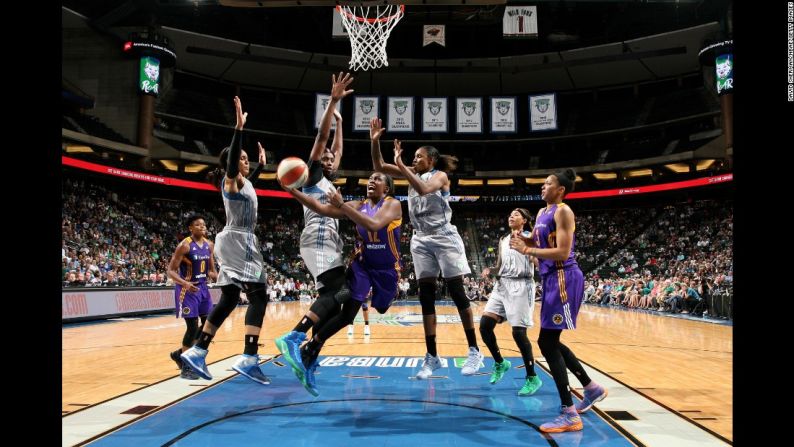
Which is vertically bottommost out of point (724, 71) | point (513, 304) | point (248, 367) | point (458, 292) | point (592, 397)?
point (592, 397)

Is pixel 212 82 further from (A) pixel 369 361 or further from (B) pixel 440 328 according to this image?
(A) pixel 369 361

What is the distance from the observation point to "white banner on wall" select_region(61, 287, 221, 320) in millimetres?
13118

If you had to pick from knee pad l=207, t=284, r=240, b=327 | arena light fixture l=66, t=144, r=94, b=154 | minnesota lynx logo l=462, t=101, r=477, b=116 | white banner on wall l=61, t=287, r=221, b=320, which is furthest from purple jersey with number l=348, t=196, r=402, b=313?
arena light fixture l=66, t=144, r=94, b=154

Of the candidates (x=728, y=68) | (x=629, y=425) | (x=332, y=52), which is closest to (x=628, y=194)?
(x=728, y=68)

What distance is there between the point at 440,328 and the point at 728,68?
2342 centimetres

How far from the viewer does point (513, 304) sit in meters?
5.85

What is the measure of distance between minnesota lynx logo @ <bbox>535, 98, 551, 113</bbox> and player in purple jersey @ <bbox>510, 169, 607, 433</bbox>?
26415 millimetres

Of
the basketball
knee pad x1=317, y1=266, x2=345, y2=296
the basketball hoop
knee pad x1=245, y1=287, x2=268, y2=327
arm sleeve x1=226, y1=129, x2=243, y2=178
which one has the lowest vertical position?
knee pad x1=245, y1=287, x2=268, y2=327

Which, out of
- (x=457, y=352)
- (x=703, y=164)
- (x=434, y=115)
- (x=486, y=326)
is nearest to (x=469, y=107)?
(x=434, y=115)

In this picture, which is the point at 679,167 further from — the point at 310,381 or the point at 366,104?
the point at 310,381

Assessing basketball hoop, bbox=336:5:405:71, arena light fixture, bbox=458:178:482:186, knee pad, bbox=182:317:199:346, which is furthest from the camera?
arena light fixture, bbox=458:178:482:186

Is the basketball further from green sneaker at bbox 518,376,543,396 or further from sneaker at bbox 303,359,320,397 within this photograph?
green sneaker at bbox 518,376,543,396

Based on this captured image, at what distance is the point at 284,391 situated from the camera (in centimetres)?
547

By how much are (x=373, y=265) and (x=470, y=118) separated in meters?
24.9
